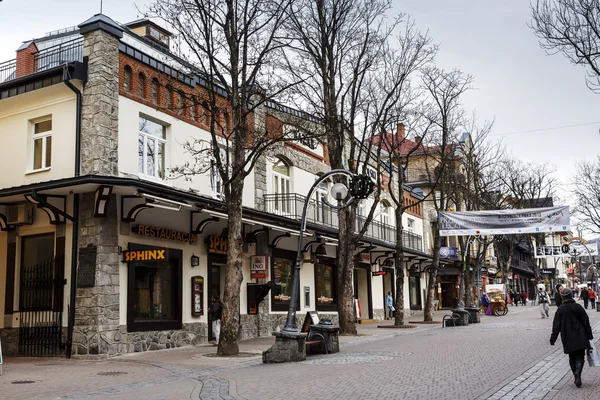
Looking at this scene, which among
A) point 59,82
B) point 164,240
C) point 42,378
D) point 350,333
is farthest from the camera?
point 350,333

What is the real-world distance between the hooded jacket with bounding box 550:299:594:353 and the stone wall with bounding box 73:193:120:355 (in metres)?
10.9

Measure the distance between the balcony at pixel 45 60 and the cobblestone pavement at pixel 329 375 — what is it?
8390 millimetres

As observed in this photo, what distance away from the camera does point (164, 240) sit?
62.0 feet

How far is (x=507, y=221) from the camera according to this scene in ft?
84.2

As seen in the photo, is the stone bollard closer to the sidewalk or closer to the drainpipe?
the sidewalk

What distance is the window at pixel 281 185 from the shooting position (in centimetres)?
2552

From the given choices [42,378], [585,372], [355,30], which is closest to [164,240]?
[42,378]

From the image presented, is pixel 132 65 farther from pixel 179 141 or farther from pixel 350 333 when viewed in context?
pixel 350 333

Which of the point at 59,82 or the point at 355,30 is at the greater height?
the point at 355,30

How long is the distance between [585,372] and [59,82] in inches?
571

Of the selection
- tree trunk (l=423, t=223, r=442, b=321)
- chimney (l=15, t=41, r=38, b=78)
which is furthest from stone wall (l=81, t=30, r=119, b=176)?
tree trunk (l=423, t=223, r=442, b=321)

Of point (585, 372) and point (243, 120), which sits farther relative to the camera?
point (243, 120)

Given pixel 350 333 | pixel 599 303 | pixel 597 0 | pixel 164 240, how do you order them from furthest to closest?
pixel 599 303 < pixel 350 333 < pixel 164 240 < pixel 597 0

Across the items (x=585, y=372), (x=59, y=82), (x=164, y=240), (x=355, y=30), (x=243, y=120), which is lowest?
(x=585, y=372)
